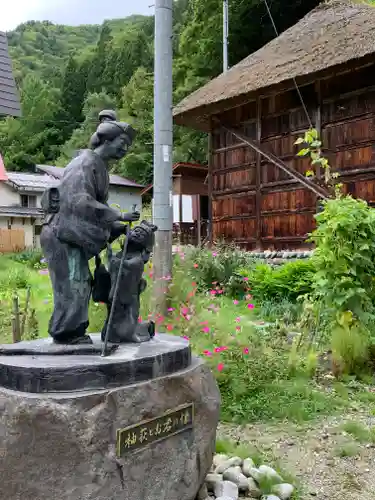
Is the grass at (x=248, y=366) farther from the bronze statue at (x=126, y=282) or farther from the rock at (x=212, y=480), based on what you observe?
the bronze statue at (x=126, y=282)

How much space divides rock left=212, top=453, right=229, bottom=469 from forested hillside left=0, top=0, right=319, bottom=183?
72.1 feet

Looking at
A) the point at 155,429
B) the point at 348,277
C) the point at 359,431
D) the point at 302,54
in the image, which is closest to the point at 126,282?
the point at 155,429

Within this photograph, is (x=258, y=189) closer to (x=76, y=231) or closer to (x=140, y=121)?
(x=76, y=231)

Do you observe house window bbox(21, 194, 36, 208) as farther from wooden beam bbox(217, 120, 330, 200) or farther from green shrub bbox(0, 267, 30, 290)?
wooden beam bbox(217, 120, 330, 200)

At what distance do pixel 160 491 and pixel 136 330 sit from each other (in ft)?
3.55

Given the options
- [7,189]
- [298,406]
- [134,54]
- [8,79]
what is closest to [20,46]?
[134,54]

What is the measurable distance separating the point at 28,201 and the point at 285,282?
2445 cm

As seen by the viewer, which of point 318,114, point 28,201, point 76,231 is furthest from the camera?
point 28,201

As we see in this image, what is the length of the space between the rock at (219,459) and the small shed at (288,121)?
7896 mm

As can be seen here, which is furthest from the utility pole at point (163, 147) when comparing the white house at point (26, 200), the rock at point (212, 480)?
the white house at point (26, 200)

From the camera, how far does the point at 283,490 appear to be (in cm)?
366

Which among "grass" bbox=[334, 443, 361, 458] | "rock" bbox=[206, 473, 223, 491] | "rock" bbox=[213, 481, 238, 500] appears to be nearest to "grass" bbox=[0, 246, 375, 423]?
"grass" bbox=[334, 443, 361, 458]

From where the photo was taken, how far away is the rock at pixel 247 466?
3.86 metres

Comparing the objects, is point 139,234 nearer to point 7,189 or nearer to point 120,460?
point 120,460
